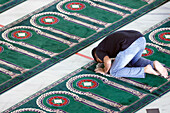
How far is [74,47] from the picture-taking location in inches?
271

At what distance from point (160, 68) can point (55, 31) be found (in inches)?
59.7

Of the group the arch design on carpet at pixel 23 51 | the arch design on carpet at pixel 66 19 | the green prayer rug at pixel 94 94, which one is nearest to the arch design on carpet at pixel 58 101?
the green prayer rug at pixel 94 94

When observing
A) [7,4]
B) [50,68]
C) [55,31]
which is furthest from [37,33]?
[7,4]

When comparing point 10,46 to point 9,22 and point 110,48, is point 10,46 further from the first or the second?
point 110,48

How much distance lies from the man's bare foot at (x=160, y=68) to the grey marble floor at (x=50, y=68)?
0.30 m

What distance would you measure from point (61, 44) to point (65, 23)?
1.64 feet

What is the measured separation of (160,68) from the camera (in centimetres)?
623

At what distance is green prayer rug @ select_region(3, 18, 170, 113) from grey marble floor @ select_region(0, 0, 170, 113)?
2.9 inches

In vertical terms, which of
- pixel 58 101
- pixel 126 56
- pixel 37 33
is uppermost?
pixel 126 56

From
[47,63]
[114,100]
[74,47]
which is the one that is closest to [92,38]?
[74,47]

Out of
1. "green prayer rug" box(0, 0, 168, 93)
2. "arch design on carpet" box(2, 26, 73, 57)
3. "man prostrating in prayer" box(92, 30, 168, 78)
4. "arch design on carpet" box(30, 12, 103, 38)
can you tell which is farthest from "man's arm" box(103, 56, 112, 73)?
"arch design on carpet" box(30, 12, 103, 38)

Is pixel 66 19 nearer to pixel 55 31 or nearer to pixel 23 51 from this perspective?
pixel 55 31

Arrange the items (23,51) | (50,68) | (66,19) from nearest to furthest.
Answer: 1. (50,68)
2. (23,51)
3. (66,19)

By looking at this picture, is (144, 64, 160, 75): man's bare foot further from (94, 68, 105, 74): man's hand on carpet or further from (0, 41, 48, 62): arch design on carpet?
(0, 41, 48, 62): arch design on carpet
